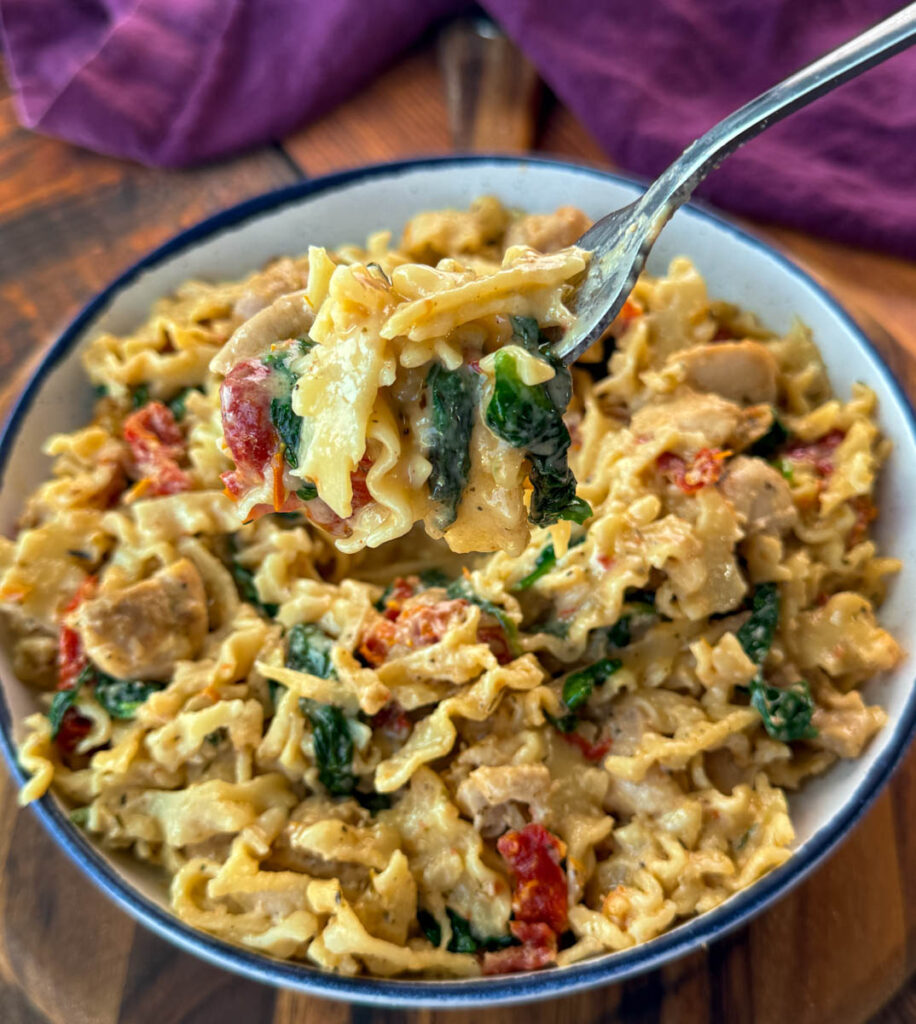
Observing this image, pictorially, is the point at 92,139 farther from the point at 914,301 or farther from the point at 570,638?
the point at 914,301

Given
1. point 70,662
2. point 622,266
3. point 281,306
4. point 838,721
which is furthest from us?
point 70,662

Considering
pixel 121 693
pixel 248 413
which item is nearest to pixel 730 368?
pixel 248 413

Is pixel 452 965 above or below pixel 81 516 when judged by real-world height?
below

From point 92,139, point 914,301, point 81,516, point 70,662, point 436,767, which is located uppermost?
point 92,139

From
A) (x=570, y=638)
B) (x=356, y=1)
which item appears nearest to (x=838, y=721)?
(x=570, y=638)

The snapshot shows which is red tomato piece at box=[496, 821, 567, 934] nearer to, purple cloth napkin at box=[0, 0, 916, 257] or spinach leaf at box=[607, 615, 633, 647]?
Result: spinach leaf at box=[607, 615, 633, 647]

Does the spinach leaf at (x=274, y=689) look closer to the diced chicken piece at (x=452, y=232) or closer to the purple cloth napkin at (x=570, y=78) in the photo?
the diced chicken piece at (x=452, y=232)

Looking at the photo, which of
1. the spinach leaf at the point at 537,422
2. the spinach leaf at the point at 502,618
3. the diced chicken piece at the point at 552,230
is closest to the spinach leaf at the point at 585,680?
the spinach leaf at the point at 502,618
